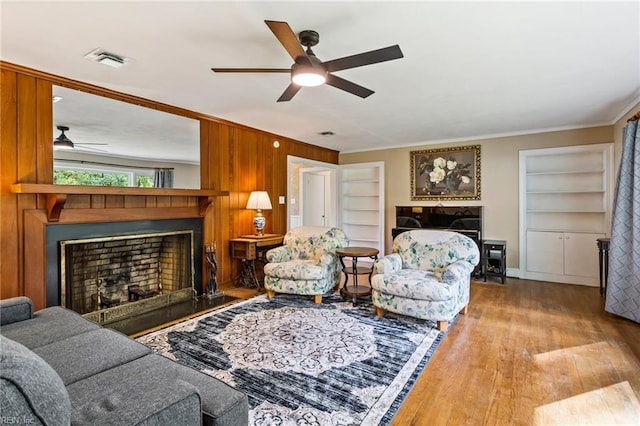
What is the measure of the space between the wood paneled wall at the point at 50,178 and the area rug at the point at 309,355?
1155mm

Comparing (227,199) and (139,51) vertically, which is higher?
(139,51)

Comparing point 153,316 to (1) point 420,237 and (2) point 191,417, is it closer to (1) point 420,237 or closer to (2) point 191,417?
(2) point 191,417

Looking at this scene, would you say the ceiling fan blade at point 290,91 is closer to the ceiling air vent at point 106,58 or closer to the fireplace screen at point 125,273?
the ceiling air vent at point 106,58

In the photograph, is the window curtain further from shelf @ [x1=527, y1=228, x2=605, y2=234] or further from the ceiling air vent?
shelf @ [x1=527, y1=228, x2=605, y2=234]

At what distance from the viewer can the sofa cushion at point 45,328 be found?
5.84 feet

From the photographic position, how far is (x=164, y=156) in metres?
3.94

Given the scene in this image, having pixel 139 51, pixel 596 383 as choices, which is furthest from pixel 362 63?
pixel 596 383

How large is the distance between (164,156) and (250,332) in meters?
2.30

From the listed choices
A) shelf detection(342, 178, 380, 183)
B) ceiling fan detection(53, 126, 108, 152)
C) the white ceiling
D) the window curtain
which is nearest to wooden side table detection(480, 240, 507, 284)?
the white ceiling

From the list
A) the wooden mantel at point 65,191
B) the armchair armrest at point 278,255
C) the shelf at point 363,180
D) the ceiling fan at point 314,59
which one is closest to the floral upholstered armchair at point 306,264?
the armchair armrest at point 278,255

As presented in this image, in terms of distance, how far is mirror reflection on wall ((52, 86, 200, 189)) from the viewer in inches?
123

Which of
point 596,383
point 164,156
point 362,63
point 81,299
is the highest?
point 362,63

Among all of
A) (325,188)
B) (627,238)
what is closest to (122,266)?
(325,188)

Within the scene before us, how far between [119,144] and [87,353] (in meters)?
2.64
